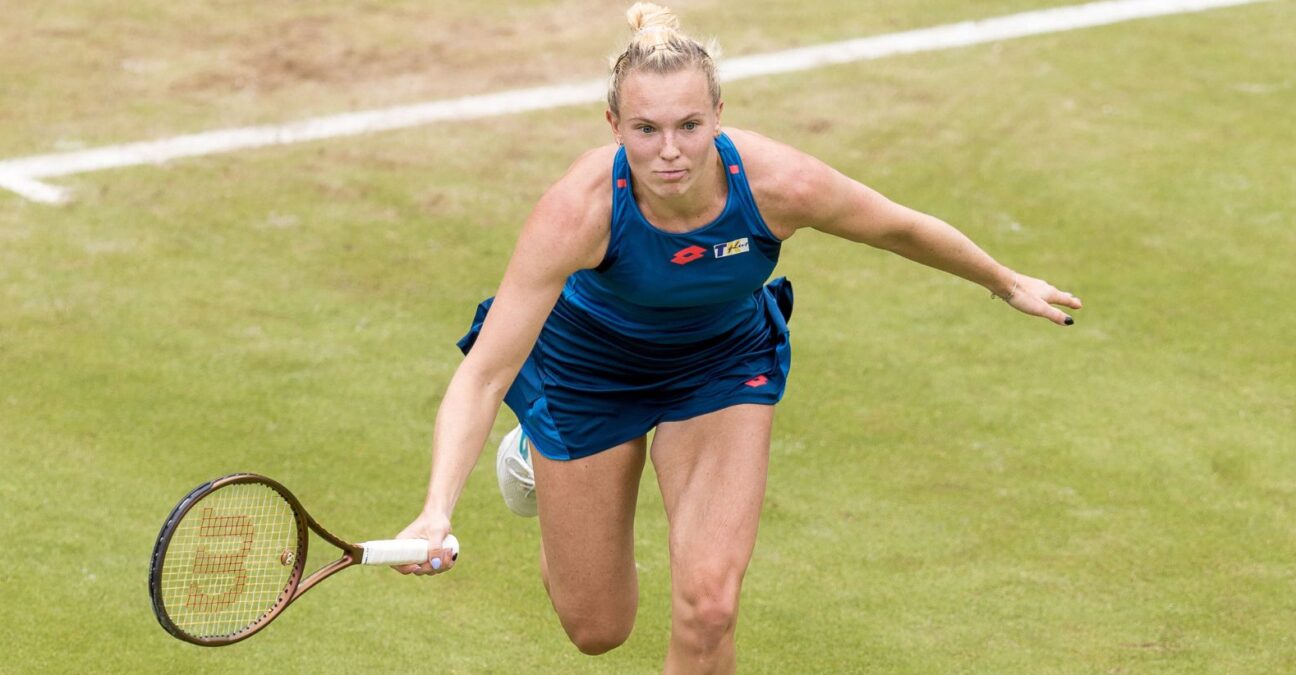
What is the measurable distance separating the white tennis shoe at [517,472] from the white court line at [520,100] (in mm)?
4928

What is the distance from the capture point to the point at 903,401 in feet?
29.3

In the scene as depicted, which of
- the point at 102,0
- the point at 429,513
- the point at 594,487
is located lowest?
the point at 102,0

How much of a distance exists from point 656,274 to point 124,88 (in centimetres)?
776

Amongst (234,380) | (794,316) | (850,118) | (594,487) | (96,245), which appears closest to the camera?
(594,487)

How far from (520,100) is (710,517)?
23.1ft

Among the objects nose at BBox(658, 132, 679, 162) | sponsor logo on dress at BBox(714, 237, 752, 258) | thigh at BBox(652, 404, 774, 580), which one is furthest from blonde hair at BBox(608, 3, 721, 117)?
thigh at BBox(652, 404, 774, 580)

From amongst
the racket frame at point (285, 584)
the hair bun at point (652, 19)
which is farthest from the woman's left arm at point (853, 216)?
the racket frame at point (285, 584)

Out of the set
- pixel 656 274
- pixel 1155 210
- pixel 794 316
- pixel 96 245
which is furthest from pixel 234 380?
pixel 1155 210

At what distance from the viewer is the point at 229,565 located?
21.0ft

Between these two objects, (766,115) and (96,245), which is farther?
(766,115)

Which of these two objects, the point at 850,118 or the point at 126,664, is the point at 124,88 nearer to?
the point at 850,118

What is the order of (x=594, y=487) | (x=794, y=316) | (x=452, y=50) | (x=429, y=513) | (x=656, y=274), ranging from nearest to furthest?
(x=429, y=513), (x=656, y=274), (x=594, y=487), (x=794, y=316), (x=452, y=50)

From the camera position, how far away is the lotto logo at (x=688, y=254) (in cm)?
580

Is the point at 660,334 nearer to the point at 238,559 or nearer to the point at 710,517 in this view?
the point at 710,517
